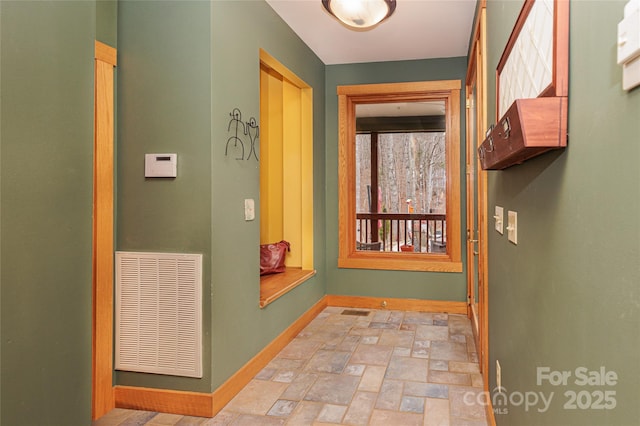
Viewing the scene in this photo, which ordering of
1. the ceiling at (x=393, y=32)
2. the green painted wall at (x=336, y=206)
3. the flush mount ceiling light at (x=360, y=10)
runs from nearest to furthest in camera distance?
the flush mount ceiling light at (x=360, y=10), the ceiling at (x=393, y=32), the green painted wall at (x=336, y=206)

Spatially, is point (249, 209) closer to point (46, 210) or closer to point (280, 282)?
point (280, 282)

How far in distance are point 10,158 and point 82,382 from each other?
741mm

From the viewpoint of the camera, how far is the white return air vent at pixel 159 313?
249cm

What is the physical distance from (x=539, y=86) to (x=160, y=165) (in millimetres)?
2004

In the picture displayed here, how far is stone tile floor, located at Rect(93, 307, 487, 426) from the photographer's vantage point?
2.45 metres

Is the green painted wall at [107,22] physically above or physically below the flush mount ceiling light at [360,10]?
below

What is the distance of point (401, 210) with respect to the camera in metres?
4.98

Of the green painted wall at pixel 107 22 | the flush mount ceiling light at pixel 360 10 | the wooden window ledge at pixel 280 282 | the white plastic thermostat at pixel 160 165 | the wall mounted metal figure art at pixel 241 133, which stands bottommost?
the wooden window ledge at pixel 280 282

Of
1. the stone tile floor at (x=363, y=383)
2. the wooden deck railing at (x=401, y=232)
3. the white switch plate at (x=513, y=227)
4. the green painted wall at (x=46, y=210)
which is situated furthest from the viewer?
the wooden deck railing at (x=401, y=232)

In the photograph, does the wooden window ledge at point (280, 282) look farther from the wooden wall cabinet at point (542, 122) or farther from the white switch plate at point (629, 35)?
the white switch plate at point (629, 35)

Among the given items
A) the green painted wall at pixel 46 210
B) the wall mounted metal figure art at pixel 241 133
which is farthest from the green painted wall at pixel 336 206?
the green painted wall at pixel 46 210

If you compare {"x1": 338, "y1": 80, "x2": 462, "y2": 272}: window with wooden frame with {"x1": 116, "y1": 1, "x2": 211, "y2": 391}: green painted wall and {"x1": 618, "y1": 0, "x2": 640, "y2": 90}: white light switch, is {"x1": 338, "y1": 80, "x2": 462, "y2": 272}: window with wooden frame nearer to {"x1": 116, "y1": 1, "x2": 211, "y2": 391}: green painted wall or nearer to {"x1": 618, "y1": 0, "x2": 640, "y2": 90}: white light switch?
{"x1": 116, "y1": 1, "x2": 211, "y2": 391}: green painted wall

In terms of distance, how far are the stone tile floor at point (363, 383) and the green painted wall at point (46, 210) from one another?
1.24 metres

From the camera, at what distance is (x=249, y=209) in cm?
296
